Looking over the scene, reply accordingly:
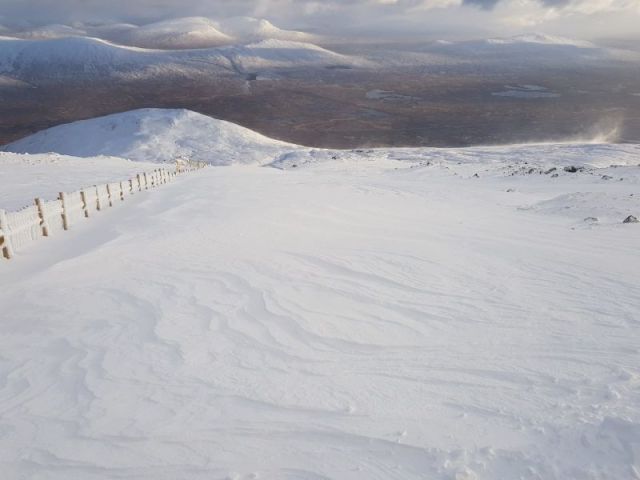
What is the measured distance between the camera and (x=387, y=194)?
1446 centimetres

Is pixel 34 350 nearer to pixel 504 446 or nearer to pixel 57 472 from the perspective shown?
pixel 57 472

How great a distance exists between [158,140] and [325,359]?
52.0 metres

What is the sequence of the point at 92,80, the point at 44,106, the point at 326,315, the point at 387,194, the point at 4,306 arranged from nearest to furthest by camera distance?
1. the point at 326,315
2. the point at 4,306
3. the point at 387,194
4. the point at 44,106
5. the point at 92,80

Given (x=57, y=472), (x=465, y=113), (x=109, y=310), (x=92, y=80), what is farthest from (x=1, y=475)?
(x=92, y=80)

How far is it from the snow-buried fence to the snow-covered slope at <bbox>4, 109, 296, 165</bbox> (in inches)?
1350

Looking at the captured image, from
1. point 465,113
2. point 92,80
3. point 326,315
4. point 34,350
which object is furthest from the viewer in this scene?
point 92,80

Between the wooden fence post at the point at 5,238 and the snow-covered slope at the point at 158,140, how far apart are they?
39.9 metres

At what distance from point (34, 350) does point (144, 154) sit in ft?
157

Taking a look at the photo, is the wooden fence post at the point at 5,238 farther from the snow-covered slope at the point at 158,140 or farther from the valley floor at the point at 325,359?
the snow-covered slope at the point at 158,140

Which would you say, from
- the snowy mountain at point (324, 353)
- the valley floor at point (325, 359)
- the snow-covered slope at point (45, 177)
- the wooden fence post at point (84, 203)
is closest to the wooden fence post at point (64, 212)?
the wooden fence post at point (84, 203)

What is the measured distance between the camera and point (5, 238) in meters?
7.41

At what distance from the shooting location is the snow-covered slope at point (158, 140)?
48594 mm

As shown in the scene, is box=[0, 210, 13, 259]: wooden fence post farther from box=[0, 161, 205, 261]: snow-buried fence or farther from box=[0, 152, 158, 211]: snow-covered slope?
box=[0, 152, 158, 211]: snow-covered slope

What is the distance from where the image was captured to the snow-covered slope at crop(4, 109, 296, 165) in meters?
48.6
